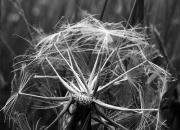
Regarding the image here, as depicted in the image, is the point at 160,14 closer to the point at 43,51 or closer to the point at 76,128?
the point at 43,51

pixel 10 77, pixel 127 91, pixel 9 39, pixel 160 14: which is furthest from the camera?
pixel 160 14

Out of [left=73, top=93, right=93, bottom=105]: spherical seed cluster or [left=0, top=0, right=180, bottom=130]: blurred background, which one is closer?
[left=73, top=93, right=93, bottom=105]: spherical seed cluster

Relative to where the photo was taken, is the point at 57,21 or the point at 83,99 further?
the point at 57,21

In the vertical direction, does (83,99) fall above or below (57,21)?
below

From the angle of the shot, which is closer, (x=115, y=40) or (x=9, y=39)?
(x=115, y=40)

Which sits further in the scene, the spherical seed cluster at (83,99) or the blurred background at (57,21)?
the blurred background at (57,21)

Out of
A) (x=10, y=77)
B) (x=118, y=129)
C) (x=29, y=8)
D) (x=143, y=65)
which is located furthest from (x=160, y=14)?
(x=118, y=129)

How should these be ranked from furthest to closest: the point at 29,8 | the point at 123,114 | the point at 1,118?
the point at 29,8 < the point at 1,118 < the point at 123,114

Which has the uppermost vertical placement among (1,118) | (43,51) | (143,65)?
(43,51)
